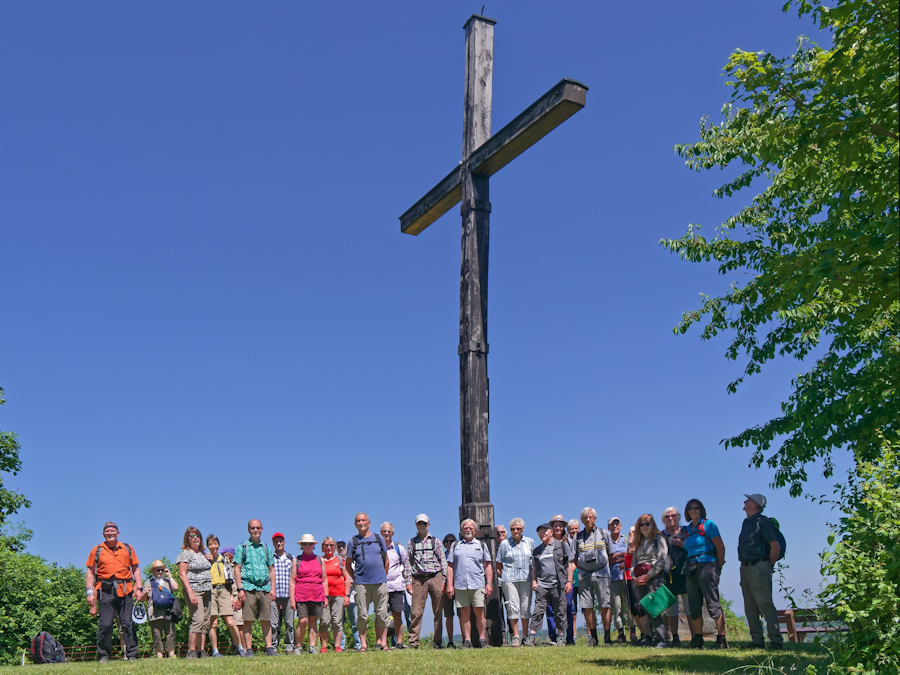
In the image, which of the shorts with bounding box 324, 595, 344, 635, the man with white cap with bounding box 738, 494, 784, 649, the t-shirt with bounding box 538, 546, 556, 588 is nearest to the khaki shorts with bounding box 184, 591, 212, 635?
the shorts with bounding box 324, 595, 344, 635

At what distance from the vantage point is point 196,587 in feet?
39.7

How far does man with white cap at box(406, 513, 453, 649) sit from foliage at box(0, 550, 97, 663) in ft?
32.7

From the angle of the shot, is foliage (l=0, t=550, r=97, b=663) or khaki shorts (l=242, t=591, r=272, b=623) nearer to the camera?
khaki shorts (l=242, t=591, r=272, b=623)

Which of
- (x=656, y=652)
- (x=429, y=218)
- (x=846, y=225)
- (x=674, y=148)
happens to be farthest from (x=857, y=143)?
(x=674, y=148)

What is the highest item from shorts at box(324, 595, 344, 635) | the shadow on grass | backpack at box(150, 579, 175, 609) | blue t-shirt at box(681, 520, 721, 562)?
blue t-shirt at box(681, 520, 721, 562)

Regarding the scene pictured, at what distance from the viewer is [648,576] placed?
34.2ft

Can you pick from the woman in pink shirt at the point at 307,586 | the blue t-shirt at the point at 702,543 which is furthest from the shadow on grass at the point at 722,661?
the woman in pink shirt at the point at 307,586

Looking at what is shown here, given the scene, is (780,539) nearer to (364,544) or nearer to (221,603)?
(364,544)

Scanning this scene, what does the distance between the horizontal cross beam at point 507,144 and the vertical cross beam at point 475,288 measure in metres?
0.22

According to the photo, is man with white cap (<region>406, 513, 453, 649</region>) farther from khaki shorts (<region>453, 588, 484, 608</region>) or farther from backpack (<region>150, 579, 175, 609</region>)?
backpack (<region>150, 579, 175, 609</region>)

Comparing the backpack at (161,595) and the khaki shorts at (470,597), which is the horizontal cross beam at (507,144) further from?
the backpack at (161,595)

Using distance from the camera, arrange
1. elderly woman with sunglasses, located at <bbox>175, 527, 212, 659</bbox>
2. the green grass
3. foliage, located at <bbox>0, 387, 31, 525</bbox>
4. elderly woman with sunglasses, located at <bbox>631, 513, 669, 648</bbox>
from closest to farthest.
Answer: the green grass, elderly woman with sunglasses, located at <bbox>631, 513, 669, 648</bbox>, elderly woman with sunglasses, located at <bbox>175, 527, 212, 659</bbox>, foliage, located at <bbox>0, 387, 31, 525</bbox>

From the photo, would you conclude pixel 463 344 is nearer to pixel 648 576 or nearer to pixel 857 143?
pixel 648 576

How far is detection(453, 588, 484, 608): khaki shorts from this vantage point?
10.4 metres
